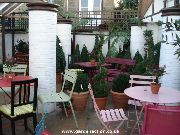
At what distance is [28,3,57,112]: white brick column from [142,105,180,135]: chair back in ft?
11.5

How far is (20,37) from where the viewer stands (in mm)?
14594

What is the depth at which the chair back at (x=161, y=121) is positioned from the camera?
3043mm

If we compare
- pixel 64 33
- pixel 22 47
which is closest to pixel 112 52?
pixel 64 33

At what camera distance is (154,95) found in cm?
466

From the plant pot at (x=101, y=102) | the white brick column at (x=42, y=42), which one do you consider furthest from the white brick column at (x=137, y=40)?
the white brick column at (x=42, y=42)

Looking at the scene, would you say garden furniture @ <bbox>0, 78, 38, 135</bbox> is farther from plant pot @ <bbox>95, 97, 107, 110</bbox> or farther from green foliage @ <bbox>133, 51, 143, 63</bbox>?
green foliage @ <bbox>133, 51, 143, 63</bbox>

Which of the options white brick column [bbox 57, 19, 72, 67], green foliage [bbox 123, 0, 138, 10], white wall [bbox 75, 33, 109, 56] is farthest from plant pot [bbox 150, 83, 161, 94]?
green foliage [bbox 123, 0, 138, 10]

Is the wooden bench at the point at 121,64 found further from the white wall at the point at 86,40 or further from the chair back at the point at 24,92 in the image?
the chair back at the point at 24,92

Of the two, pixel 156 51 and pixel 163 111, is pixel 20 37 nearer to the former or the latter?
pixel 156 51

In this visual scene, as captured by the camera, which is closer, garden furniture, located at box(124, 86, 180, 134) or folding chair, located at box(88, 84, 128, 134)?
garden furniture, located at box(124, 86, 180, 134)

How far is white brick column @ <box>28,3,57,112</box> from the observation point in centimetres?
611

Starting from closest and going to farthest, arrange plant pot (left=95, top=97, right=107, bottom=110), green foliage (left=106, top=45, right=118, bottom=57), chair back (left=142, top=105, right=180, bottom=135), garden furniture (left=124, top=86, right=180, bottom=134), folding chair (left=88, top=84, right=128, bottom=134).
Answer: chair back (left=142, top=105, right=180, bottom=135) → garden furniture (left=124, top=86, right=180, bottom=134) → folding chair (left=88, top=84, right=128, bottom=134) → plant pot (left=95, top=97, right=107, bottom=110) → green foliage (left=106, top=45, right=118, bottom=57)

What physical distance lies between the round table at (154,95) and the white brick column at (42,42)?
2129mm

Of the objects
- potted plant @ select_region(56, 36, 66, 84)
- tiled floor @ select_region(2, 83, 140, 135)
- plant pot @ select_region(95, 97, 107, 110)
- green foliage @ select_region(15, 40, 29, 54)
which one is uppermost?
green foliage @ select_region(15, 40, 29, 54)
